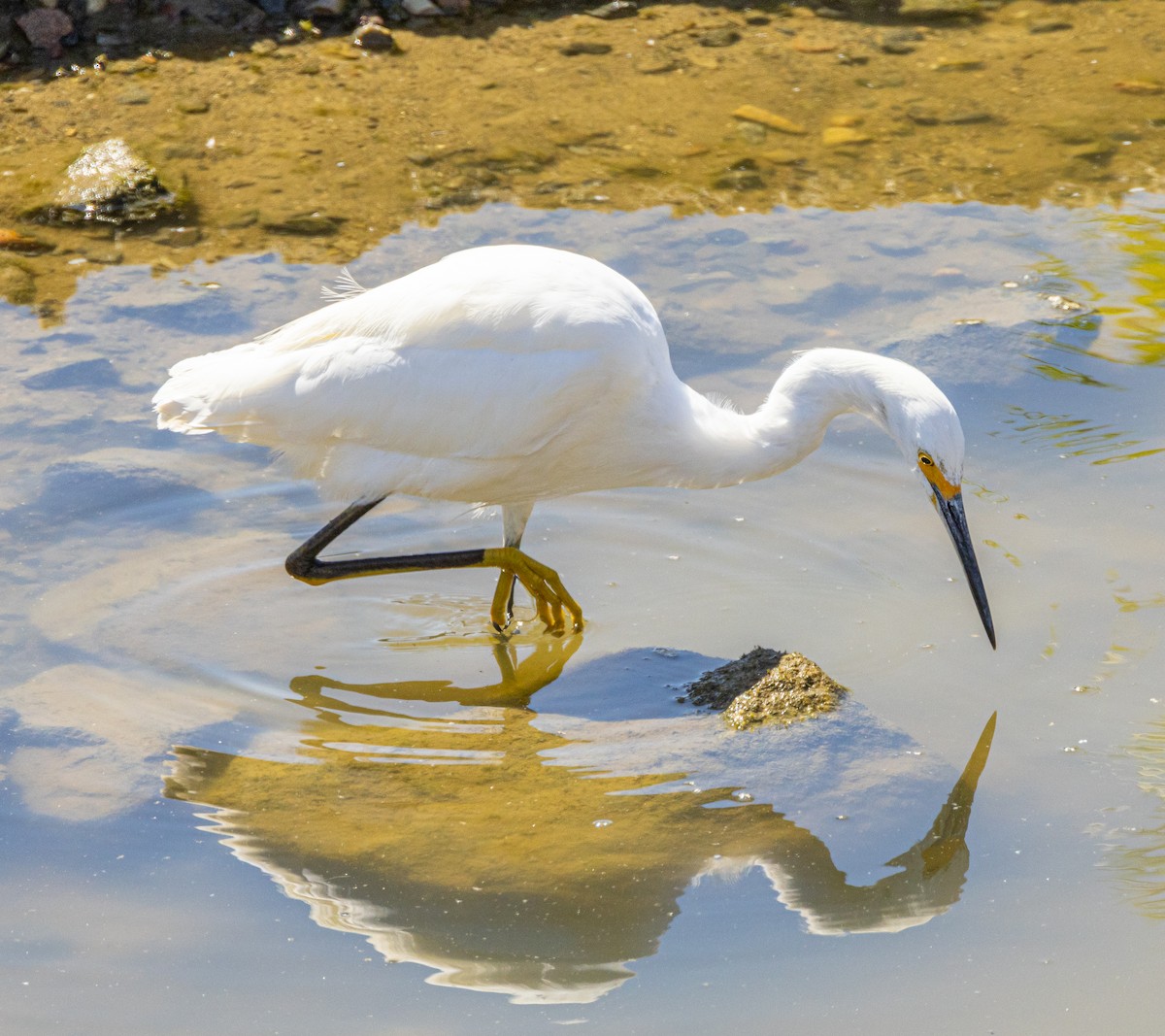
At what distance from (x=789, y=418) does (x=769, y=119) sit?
493 cm

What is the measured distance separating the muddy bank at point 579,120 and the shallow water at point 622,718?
0.90 m

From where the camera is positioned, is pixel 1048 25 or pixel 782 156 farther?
pixel 1048 25

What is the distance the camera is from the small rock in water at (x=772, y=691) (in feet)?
15.5

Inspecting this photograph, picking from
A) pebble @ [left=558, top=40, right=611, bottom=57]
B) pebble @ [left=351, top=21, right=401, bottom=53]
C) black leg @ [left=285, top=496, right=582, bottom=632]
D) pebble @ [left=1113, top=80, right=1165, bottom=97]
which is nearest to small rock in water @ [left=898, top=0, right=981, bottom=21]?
pebble @ [left=1113, top=80, right=1165, bottom=97]

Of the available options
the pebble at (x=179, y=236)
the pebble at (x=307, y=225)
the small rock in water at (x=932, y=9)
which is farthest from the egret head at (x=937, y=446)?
Answer: the small rock in water at (x=932, y=9)

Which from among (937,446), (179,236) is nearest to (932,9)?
(179,236)

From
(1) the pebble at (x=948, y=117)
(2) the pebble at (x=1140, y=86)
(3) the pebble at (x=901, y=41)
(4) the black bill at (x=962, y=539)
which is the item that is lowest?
(4) the black bill at (x=962, y=539)

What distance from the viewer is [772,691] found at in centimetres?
479

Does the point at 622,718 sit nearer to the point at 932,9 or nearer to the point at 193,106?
the point at 193,106

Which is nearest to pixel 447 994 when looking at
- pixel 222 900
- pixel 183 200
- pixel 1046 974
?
pixel 222 900

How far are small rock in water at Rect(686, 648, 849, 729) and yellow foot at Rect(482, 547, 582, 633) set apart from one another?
0.73 m

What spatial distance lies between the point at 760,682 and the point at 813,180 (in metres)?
4.76

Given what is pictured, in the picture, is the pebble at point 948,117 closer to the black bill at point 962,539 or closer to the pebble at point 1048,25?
the pebble at point 1048,25

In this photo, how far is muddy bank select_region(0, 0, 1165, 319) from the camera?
27.5 ft
